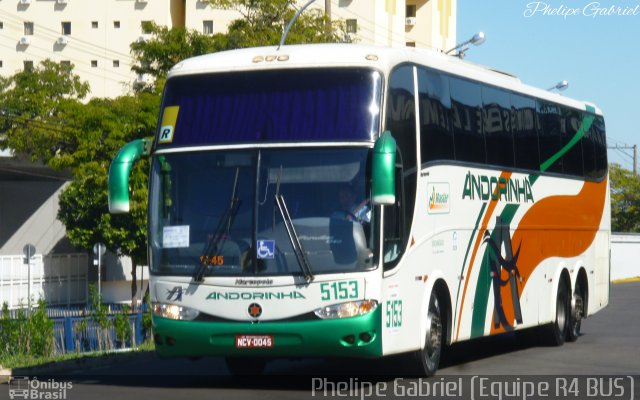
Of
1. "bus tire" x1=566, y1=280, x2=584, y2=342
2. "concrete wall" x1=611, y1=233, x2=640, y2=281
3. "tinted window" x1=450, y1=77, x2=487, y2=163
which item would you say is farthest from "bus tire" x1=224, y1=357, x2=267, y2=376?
"concrete wall" x1=611, y1=233, x2=640, y2=281

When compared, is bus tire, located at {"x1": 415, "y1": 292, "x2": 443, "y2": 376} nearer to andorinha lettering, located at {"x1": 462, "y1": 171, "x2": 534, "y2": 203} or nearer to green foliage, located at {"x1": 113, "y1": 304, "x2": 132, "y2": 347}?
andorinha lettering, located at {"x1": 462, "y1": 171, "x2": 534, "y2": 203}

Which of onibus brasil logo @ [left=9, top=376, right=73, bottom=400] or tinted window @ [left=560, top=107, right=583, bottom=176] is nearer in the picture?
onibus brasil logo @ [left=9, top=376, right=73, bottom=400]

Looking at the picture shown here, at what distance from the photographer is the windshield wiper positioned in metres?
13.9

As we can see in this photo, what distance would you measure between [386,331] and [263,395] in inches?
57.6

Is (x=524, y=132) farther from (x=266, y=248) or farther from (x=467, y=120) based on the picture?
(x=266, y=248)

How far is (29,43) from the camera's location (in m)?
92.1

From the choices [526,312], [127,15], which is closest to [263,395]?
[526,312]

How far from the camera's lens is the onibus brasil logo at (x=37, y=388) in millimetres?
13906

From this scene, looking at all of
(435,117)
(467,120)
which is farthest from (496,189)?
(435,117)

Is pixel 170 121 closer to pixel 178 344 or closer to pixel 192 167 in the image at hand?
pixel 192 167

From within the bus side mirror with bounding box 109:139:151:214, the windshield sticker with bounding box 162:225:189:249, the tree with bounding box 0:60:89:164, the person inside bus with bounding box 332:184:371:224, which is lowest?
the windshield sticker with bounding box 162:225:189:249

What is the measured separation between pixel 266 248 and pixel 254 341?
38.7 inches

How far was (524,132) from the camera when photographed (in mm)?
A: 19484

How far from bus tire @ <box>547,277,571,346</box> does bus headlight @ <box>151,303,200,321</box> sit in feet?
27.9
